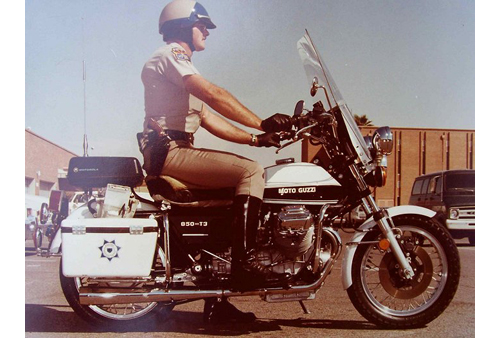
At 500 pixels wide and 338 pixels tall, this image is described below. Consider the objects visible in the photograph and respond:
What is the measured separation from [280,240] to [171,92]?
1.28 metres

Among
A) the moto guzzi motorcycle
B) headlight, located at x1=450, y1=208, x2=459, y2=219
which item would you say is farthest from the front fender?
headlight, located at x1=450, y1=208, x2=459, y2=219

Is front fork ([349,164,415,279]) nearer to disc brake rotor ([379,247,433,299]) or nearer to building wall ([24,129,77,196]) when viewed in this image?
disc brake rotor ([379,247,433,299])

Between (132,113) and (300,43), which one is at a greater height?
(300,43)

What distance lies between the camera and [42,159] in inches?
151

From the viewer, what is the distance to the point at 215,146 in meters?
3.64

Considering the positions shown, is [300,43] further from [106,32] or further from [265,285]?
[265,285]

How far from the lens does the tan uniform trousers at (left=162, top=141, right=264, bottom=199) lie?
335 centimetres

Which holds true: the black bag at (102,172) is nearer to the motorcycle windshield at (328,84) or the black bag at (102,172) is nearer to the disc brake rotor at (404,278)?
the motorcycle windshield at (328,84)

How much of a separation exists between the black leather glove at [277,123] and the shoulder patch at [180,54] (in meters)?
0.72

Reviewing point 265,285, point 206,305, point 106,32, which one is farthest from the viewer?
point 106,32

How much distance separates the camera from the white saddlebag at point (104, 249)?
3.22 metres

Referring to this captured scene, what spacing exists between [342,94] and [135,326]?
7.38 ft
